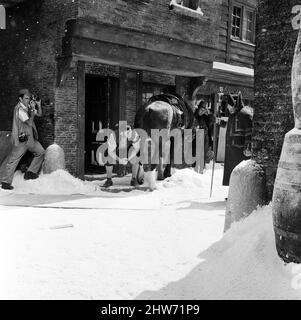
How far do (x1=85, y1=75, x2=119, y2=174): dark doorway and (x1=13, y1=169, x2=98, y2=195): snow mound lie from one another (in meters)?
2.47

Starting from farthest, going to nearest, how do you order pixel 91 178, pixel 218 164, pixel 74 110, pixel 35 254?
1. pixel 218 164
2. pixel 91 178
3. pixel 74 110
4. pixel 35 254

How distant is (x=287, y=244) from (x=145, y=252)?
1.80 m

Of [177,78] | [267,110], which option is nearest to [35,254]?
[267,110]

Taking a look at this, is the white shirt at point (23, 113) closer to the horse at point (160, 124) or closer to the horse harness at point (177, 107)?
the horse at point (160, 124)

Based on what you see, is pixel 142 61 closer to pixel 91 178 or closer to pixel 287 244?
pixel 91 178

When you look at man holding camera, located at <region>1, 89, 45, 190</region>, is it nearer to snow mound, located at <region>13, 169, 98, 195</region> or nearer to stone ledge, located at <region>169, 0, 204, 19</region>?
snow mound, located at <region>13, 169, 98, 195</region>

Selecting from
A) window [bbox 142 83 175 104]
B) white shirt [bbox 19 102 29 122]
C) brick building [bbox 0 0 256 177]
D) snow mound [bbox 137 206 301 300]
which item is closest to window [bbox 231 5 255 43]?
brick building [bbox 0 0 256 177]

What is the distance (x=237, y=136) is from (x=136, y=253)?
12.8ft

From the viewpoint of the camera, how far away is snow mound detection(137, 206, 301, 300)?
3.55 metres

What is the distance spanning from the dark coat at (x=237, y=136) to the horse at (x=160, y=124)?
6.90 ft

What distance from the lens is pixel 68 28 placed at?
9.91 metres

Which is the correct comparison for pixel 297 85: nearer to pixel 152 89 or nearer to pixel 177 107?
pixel 177 107

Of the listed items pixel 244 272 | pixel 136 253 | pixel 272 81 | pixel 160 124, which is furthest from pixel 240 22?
pixel 244 272

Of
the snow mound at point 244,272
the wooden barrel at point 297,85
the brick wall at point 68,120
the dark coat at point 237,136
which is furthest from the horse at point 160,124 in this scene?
the wooden barrel at point 297,85
